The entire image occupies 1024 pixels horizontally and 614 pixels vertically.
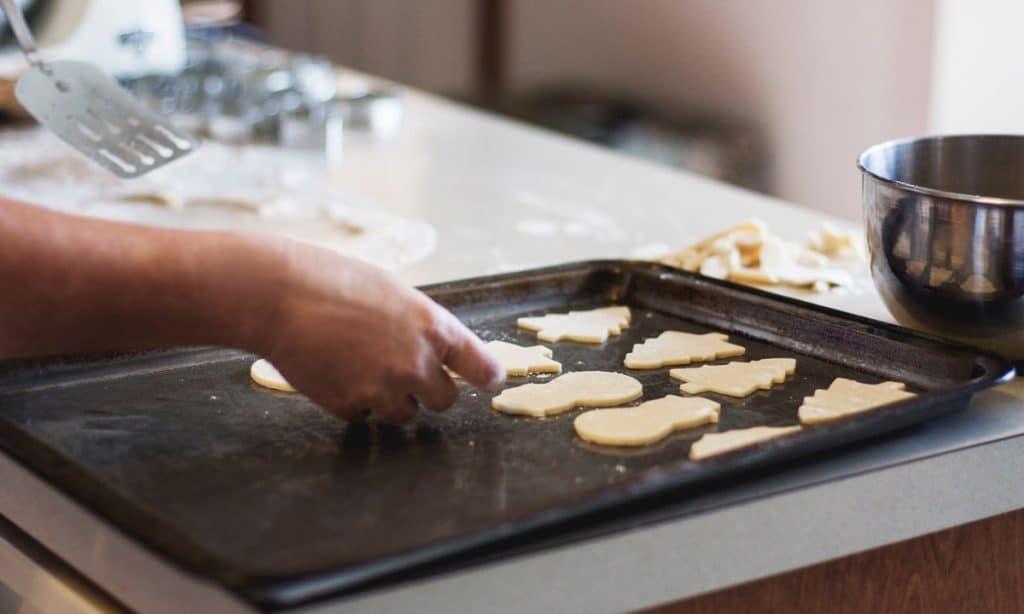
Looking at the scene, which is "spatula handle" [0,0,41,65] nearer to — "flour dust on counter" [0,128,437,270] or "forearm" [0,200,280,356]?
"flour dust on counter" [0,128,437,270]

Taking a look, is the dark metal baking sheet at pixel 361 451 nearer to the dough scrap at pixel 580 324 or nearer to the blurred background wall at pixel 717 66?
the dough scrap at pixel 580 324

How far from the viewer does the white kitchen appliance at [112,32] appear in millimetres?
2068

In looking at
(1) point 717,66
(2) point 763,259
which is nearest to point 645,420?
(2) point 763,259

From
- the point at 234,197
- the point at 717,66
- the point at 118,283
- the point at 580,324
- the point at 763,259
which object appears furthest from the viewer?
the point at 717,66

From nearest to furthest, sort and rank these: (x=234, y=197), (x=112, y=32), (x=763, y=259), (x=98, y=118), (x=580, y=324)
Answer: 1. (x=580, y=324)
2. (x=763, y=259)
3. (x=98, y=118)
4. (x=234, y=197)
5. (x=112, y=32)

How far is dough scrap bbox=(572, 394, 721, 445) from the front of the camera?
35.8 inches

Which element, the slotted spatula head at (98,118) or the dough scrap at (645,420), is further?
the slotted spatula head at (98,118)

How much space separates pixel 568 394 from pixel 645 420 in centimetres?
8

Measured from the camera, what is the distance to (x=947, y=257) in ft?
3.46

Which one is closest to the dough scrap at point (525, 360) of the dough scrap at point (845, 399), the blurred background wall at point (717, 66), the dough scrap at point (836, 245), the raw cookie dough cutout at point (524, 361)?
the raw cookie dough cutout at point (524, 361)

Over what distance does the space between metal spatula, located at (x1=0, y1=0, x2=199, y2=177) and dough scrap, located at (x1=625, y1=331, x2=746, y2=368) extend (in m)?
0.64

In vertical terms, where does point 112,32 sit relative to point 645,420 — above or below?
above

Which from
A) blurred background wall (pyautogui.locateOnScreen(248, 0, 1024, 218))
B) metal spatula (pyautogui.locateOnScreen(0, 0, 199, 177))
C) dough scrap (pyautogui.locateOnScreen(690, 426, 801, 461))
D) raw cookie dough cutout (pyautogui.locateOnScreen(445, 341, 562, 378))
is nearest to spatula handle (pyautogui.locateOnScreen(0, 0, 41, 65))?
metal spatula (pyautogui.locateOnScreen(0, 0, 199, 177))

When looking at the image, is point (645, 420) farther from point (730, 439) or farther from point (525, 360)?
point (525, 360)
